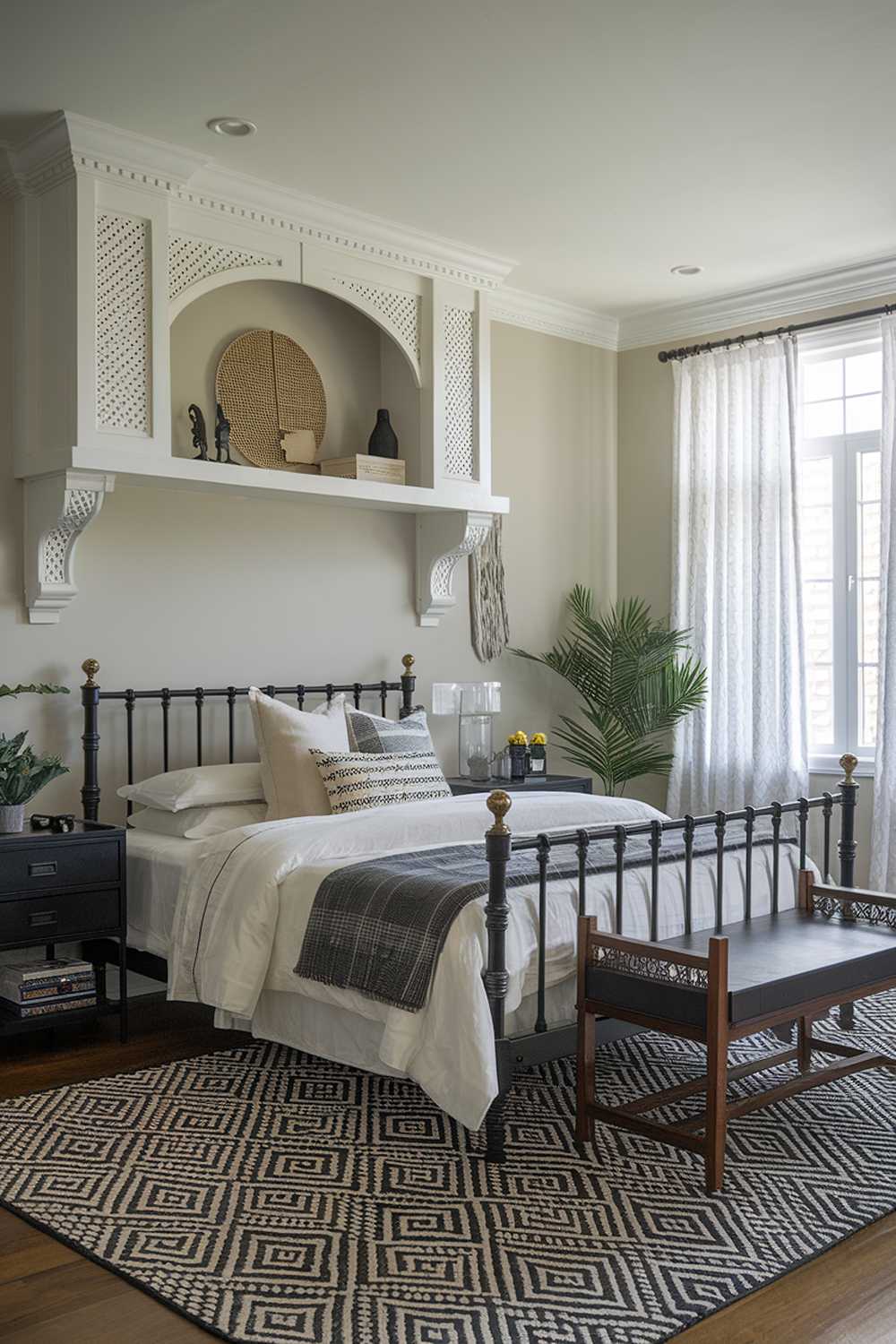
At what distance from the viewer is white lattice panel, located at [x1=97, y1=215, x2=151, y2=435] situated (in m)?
4.17

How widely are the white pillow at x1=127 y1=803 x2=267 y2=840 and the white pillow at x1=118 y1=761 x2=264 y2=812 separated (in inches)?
1.1

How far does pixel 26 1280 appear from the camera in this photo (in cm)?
244

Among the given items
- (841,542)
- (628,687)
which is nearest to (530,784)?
(628,687)

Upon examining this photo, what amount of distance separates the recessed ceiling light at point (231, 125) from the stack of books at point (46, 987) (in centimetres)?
273

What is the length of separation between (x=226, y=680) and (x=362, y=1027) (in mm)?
1952

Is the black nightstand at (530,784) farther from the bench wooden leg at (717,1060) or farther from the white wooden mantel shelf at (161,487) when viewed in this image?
the bench wooden leg at (717,1060)

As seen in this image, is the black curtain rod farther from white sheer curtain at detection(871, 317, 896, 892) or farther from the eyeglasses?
the eyeglasses

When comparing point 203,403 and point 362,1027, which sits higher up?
point 203,403

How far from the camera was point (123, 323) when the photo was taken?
167 inches

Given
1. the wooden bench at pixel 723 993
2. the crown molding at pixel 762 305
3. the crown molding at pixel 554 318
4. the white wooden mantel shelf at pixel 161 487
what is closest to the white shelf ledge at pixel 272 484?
the white wooden mantel shelf at pixel 161 487

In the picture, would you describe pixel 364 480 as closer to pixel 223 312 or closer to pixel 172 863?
pixel 223 312

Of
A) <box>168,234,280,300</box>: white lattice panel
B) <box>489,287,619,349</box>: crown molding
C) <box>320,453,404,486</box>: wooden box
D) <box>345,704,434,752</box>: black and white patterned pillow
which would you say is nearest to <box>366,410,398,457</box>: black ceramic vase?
<box>320,453,404,486</box>: wooden box

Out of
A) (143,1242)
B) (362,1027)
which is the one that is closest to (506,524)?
(362,1027)

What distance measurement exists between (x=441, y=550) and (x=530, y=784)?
1104 mm
